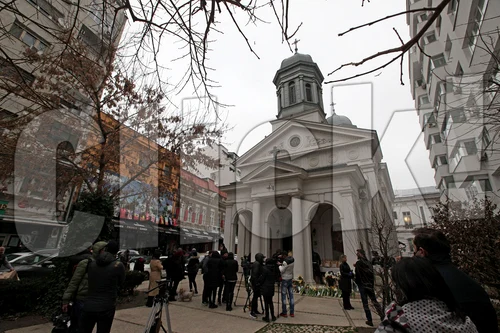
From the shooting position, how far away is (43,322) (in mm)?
5797

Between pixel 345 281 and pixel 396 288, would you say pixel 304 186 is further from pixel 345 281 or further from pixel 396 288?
pixel 396 288

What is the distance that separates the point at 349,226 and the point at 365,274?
315 inches

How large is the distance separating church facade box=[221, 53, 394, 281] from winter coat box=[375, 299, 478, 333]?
11.6 metres

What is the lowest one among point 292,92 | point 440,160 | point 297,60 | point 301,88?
point 440,160

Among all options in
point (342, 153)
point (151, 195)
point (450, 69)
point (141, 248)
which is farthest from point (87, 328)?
point (141, 248)

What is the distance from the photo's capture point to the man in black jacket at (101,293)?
3.27m

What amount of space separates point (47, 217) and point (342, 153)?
24.4m

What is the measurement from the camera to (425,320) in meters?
1.47

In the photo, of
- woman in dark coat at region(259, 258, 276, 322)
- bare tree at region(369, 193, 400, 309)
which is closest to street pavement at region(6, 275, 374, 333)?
woman in dark coat at region(259, 258, 276, 322)

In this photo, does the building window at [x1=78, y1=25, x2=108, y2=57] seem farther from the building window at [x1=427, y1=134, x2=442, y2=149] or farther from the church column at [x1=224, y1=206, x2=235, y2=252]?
the building window at [x1=427, y1=134, x2=442, y2=149]

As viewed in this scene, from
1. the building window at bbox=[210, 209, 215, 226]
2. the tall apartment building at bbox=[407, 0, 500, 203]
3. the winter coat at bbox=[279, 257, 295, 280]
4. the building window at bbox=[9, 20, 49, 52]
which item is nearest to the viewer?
the tall apartment building at bbox=[407, 0, 500, 203]

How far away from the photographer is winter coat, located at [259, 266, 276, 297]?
6441 millimetres

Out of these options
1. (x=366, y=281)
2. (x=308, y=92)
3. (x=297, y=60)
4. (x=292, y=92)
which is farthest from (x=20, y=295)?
(x=297, y=60)

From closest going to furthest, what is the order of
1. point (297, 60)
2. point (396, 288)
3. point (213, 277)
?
point (396, 288) < point (213, 277) < point (297, 60)
